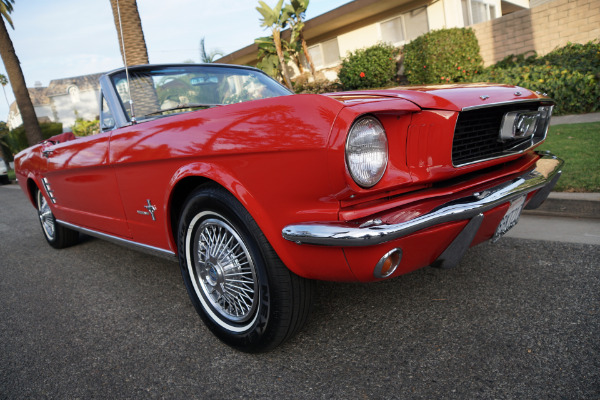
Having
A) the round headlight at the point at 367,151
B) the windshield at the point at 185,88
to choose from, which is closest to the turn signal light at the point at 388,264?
the round headlight at the point at 367,151

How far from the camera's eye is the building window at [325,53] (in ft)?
51.3

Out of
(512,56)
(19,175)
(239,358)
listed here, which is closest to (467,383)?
(239,358)

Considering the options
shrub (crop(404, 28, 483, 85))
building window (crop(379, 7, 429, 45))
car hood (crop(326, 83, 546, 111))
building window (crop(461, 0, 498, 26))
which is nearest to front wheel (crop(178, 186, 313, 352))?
car hood (crop(326, 83, 546, 111))

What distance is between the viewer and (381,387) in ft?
5.55

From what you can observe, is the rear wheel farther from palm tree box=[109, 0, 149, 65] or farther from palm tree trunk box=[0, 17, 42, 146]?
palm tree trunk box=[0, 17, 42, 146]

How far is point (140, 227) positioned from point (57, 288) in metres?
1.19

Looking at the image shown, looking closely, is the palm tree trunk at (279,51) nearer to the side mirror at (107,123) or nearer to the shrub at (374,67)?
the shrub at (374,67)

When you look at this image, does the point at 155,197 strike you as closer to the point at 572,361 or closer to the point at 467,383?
the point at 467,383

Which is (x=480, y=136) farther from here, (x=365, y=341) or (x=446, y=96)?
(x=365, y=341)

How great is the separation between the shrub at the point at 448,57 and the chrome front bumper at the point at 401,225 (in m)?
9.87

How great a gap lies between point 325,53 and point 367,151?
50.4 ft

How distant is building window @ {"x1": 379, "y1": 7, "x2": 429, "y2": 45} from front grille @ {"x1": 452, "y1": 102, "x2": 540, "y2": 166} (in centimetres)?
1195

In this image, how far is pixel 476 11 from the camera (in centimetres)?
1364

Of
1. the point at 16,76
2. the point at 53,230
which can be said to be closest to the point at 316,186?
the point at 53,230
